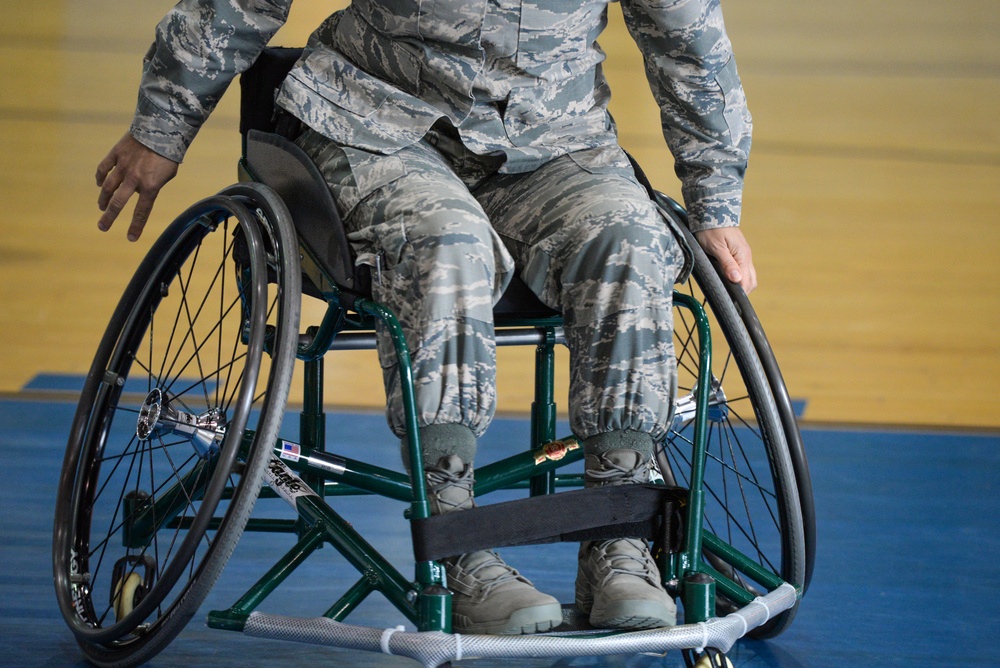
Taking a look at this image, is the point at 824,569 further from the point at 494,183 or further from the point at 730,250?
the point at 494,183

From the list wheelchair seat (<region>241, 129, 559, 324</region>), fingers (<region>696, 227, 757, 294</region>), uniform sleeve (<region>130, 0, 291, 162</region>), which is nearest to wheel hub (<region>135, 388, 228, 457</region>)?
wheelchair seat (<region>241, 129, 559, 324</region>)

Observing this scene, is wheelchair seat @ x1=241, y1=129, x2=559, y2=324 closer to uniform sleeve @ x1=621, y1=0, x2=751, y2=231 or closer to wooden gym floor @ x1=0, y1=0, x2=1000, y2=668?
uniform sleeve @ x1=621, y1=0, x2=751, y2=231

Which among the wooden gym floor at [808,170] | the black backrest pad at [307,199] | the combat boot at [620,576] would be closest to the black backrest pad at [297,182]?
the black backrest pad at [307,199]

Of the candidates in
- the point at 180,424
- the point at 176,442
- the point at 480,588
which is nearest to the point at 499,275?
the point at 480,588

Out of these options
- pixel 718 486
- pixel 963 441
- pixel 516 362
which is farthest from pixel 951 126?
pixel 718 486

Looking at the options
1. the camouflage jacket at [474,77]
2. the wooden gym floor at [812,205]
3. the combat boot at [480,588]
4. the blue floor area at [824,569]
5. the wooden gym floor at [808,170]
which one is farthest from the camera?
the wooden gym floor at [808,170]

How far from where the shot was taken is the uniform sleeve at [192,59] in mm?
1374

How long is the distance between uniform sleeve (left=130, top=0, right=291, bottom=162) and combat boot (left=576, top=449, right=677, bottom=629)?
657 millimetres

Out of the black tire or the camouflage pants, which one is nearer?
the camouflage pants

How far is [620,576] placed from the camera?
1.14m

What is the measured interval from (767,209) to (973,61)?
876mm

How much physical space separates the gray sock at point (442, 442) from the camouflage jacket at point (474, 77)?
354 mm

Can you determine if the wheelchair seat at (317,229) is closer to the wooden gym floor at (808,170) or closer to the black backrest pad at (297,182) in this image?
the black backrest pad at (297,182)

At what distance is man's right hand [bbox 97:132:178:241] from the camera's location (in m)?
1.42
